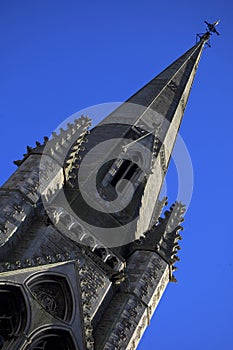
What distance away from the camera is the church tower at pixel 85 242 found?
15955 mm

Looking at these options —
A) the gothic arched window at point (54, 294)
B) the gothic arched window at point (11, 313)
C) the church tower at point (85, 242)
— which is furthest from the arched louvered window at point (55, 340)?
the gothic arched window at point (11, 313)

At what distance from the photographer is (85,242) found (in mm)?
19250

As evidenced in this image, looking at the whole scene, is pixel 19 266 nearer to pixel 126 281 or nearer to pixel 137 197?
pixel 126 281

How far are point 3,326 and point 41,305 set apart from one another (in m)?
1.06

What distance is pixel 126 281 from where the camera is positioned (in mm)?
19906

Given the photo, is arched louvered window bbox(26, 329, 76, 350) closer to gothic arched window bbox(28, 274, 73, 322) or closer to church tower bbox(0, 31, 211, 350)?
church tower bbox(0, 31, 211, 350)

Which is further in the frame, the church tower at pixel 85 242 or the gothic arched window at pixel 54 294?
the gothic arched window at pixel 54 294

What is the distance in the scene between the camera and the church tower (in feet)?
52.3

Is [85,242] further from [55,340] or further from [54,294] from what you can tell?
[55,340]

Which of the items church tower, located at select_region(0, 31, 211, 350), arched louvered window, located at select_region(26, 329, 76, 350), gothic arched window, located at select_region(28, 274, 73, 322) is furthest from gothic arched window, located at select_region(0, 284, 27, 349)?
gothic arched window, located at select_region(28, 274, 73, 322)

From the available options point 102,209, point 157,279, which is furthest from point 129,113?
point 157,279

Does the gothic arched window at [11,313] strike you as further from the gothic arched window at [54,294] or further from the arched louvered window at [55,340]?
the gothic arched window at [54,294]

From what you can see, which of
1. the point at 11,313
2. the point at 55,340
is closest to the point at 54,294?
the point at 55,340

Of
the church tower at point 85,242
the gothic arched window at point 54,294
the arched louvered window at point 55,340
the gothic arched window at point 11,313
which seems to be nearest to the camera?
the gothic arched window at point 11,313
